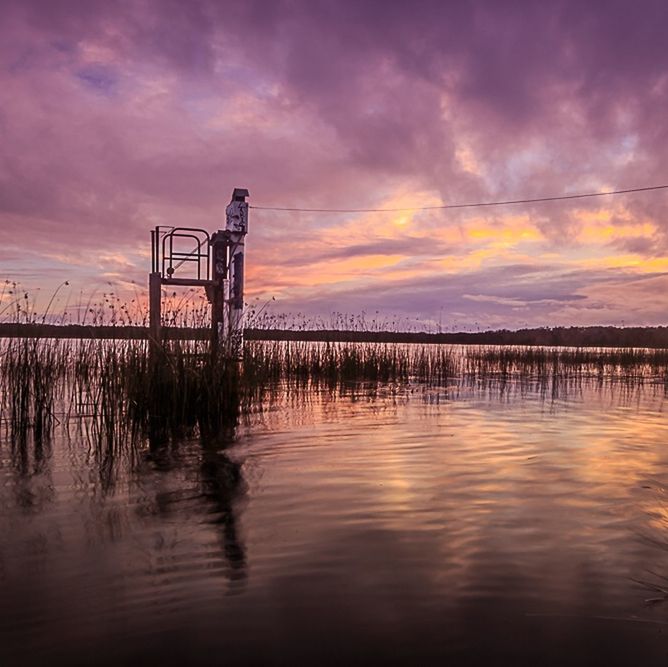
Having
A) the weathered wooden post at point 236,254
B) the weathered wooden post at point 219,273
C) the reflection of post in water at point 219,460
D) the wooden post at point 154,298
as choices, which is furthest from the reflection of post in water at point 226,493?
the weathered wooden post at point 236,254

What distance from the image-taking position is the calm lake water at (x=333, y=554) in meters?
2.37

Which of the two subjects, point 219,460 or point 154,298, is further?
point 154,298

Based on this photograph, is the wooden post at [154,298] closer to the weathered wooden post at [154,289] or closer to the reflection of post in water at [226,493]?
the weathered wooden post at [154,289]

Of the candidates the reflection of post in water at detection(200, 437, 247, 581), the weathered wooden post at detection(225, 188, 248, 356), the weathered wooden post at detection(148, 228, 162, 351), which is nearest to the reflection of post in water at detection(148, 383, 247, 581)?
the reflection of post in water at detection(200, 437, 247, 581)

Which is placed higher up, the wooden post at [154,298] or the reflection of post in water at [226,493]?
the wooden post at [154,298]

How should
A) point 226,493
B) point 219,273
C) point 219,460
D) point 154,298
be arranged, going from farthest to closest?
point 219,273
point 154,298
point 219,460
point 226,493

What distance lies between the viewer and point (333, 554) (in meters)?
3.31

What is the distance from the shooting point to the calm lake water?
237 cm

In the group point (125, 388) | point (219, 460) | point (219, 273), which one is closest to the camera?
point (219, 460)

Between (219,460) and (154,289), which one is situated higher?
(154,289)

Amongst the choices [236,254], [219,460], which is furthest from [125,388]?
[236,254]

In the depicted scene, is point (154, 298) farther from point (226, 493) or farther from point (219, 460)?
point (226, 493)

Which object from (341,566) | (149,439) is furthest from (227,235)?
(341,566)

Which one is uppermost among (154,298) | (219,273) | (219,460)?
(219,273)
